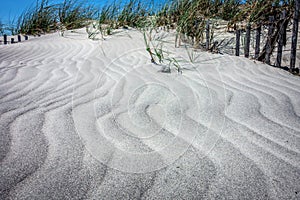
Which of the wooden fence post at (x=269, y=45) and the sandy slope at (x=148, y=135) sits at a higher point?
the wooden fence post at (x=269, y=45)

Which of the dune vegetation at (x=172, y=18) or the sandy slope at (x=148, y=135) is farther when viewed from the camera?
the dune vegetation at (x=172, y=18)

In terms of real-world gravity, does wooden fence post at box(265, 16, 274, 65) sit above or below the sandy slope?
above

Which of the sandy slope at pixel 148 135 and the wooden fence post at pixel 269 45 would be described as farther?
the wooden fence post at pixel 269 45

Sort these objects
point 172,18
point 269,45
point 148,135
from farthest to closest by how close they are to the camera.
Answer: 1. point 172,18
2. point 269,45
3. point 148,135

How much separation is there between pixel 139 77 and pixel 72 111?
3.27 ft

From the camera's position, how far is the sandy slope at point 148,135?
1125mm

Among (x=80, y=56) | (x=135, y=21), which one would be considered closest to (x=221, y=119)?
(x=80, y=56)

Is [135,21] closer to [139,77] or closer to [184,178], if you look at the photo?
[139,77]

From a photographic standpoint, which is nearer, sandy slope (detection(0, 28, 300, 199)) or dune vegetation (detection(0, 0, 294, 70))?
sandy slope (detection(0, 28, 300, 199))

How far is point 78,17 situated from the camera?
7113mm

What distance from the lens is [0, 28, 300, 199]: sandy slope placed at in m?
1.12

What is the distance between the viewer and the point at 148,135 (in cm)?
155

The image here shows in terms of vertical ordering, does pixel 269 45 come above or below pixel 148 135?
above

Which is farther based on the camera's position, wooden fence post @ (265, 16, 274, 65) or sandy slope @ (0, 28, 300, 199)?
wooden fence post @ (265, 16, 274, 65)
